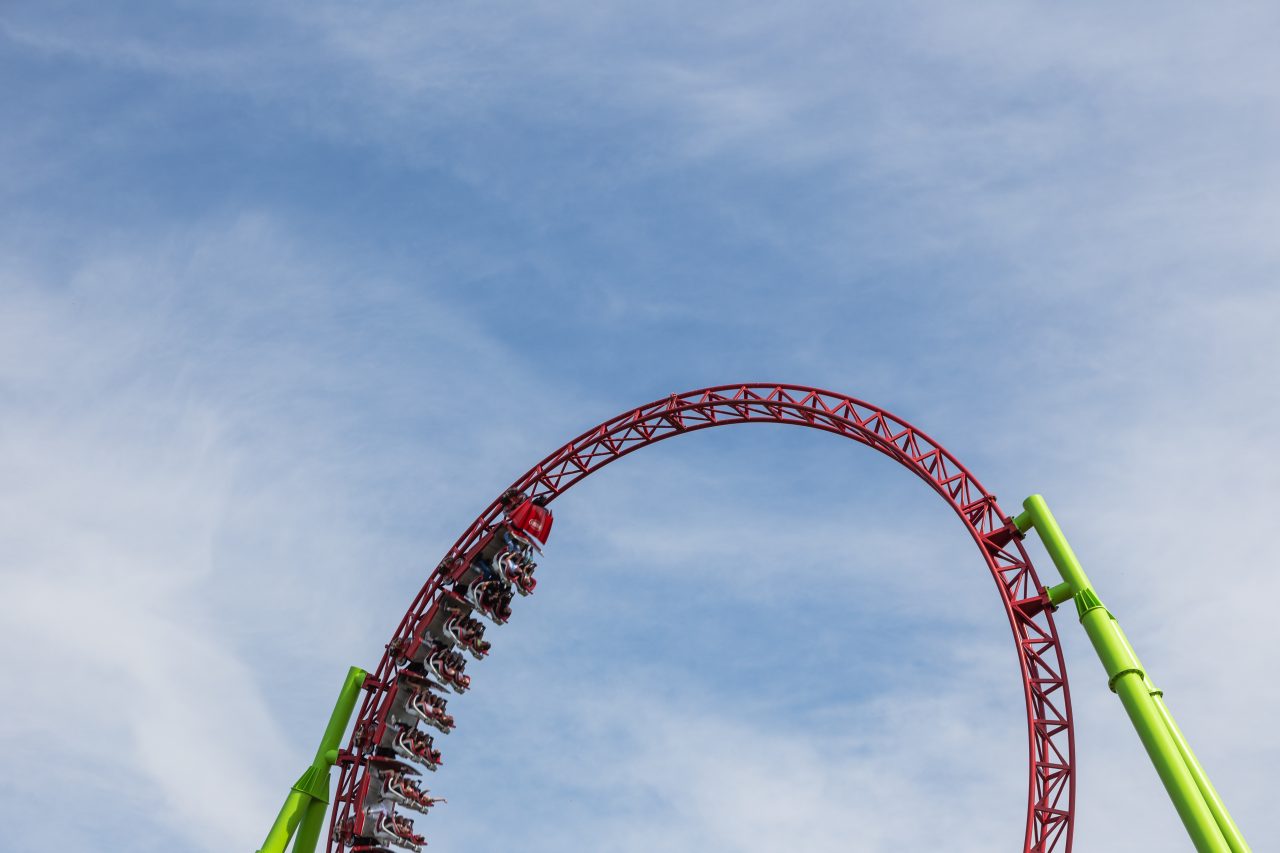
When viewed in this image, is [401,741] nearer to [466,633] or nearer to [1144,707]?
[466,633]

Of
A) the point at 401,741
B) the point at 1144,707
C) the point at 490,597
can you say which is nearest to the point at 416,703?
the point at 401,741

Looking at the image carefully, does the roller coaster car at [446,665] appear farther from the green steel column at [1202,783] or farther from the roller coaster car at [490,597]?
the green steel column at [1202,783]

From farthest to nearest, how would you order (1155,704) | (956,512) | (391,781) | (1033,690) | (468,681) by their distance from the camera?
(468,681)
(391,781)
(956,512)
(1033,690)
(1155,704)

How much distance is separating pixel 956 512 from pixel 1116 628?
443cm

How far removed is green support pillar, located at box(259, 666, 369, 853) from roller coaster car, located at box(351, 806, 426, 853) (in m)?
1.53

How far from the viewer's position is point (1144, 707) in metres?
18.9

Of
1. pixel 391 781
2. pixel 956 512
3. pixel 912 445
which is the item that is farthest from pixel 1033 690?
pixel 391 781

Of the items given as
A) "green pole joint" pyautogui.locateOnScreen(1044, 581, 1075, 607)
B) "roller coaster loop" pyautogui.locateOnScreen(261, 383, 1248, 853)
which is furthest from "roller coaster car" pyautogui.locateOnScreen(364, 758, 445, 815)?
"green pole joint" pyautogui.locateOnScreen(1044, 581, 1075, 607)

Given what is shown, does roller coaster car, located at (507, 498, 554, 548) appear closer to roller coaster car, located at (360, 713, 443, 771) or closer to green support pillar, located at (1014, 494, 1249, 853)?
roller coaster car, located at (360, 713, 443, 771)

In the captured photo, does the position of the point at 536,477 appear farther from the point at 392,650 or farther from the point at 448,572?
the point at 392,650

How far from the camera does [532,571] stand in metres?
28.9

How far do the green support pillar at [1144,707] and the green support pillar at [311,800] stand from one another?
1590cm

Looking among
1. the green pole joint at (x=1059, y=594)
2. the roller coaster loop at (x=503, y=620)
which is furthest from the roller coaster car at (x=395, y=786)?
the green pole joint at (x=1059, y=594)

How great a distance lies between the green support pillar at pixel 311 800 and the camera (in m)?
26.7
